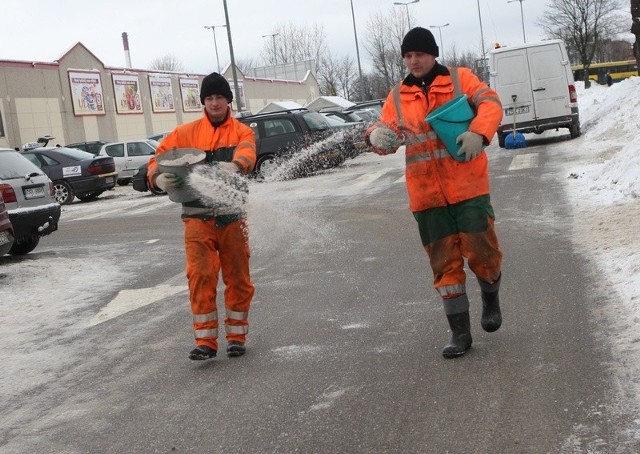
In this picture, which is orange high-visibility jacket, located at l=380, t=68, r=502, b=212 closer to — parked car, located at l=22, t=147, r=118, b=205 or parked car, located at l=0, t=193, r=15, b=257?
parked car, located at l=0, t=193, r=15, b=257

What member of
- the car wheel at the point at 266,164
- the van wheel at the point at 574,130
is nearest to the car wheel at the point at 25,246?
the car wheel at the point at 266,164

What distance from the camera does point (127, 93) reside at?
156 feet

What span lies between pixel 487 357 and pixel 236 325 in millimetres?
1651

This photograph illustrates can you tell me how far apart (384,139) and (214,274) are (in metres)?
1.40

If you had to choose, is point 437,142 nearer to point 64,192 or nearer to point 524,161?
point 524,161

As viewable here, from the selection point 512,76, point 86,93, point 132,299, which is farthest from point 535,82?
point 86,93

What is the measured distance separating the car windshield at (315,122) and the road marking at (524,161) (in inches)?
210

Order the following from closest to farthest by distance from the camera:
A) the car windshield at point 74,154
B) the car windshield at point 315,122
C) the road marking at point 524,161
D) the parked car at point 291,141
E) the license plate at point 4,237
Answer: the license plate at point 4,237 < the road marking at point 524,161 < the parked car at point 291,141 < the car windshield at point 74,154 < the car windshield at point 315,122

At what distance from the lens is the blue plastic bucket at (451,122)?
16.7 feet

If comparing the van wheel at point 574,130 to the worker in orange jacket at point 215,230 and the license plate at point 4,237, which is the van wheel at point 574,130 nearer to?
the license plate at point 4,237

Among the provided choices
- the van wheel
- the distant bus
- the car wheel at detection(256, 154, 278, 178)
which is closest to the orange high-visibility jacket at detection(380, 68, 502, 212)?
the car wheel at detection(256, 154, 278, 178)

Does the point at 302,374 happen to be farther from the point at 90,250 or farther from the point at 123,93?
the point at 123,93

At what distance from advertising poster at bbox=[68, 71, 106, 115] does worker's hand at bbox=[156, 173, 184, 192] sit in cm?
3815

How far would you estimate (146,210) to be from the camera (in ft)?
58.3
